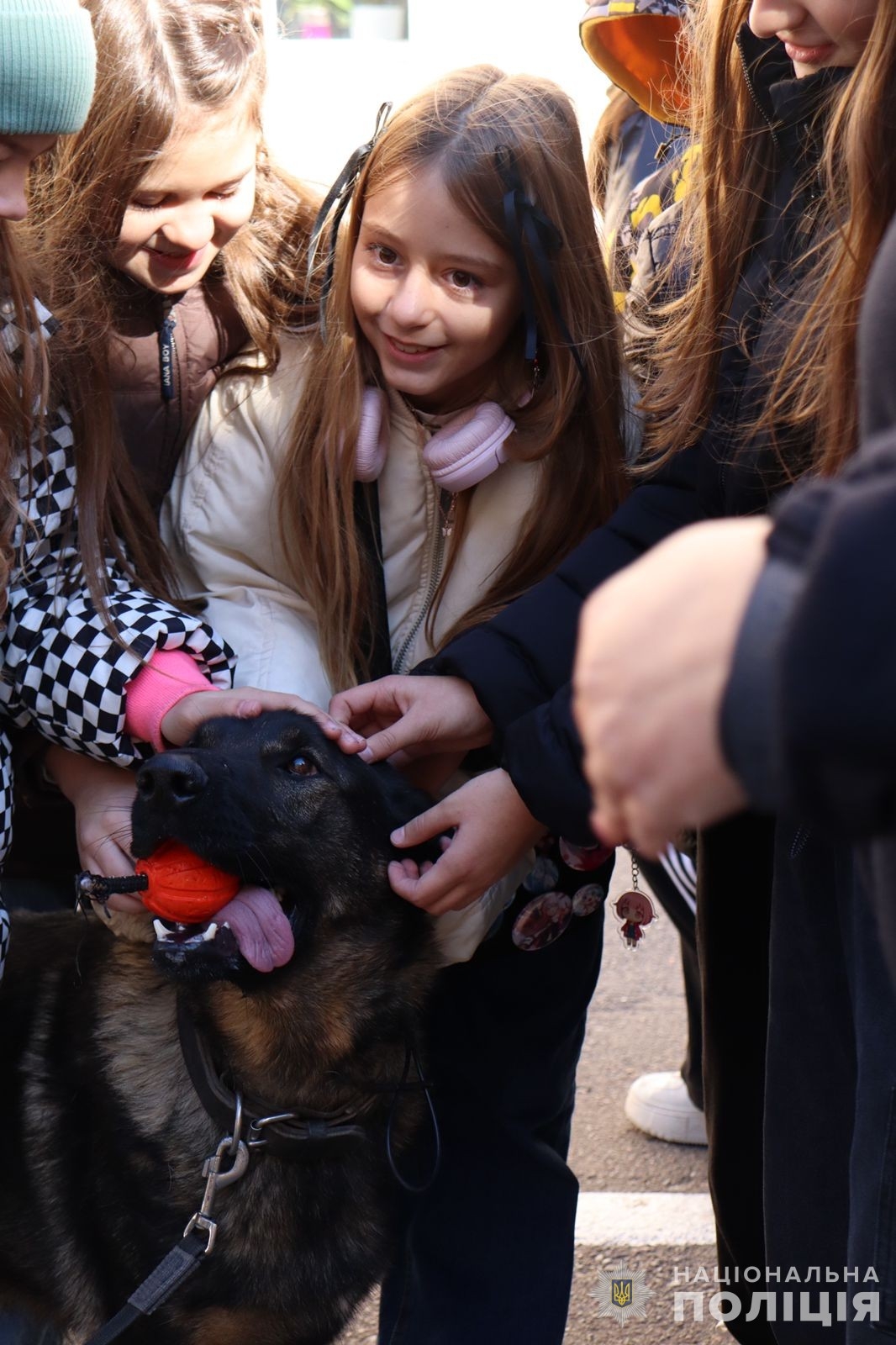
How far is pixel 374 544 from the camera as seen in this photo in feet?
7.61

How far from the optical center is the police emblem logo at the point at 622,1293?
2.89 m

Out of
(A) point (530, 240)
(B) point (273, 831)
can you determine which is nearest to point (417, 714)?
(B) point (273, 831)

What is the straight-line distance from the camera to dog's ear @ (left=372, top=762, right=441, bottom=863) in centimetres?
228

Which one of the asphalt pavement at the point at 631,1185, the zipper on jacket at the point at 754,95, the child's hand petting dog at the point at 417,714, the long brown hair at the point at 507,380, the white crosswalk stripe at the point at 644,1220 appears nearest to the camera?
the zipper on jacket at the point at 754,95

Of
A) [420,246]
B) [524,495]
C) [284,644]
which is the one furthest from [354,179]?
[284,644]

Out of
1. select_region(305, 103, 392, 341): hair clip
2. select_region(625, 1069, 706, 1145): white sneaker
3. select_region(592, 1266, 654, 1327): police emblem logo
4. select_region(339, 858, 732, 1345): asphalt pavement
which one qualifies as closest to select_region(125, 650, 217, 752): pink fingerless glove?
select_region(305, 103, 392, 341): hair clip

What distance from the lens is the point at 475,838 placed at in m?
2.05

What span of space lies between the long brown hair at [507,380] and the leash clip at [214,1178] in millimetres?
946

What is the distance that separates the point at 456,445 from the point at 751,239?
0.59m

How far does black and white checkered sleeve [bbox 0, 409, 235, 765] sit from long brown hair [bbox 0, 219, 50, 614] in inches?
2.0

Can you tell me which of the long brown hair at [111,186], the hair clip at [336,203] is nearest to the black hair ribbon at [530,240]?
the hair clip at [336,203]

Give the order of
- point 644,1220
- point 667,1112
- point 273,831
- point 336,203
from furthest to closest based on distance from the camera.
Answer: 1. point 667,1112
2. point 644,1220
3. point 336,203
4. point 273,831

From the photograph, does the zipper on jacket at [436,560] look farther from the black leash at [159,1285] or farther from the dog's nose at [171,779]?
the black leash at [159,1285]

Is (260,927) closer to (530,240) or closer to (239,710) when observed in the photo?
(239,710)
